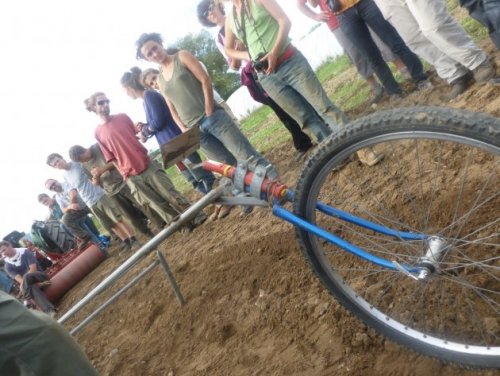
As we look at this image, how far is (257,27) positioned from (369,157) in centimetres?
143

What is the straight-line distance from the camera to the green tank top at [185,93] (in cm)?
388

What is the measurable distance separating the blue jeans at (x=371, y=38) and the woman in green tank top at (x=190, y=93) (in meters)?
1.55

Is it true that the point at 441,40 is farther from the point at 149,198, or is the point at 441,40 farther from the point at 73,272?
the point at 73,272

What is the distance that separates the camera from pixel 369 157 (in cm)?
328

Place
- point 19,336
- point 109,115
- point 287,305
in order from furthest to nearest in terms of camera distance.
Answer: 1. point 109,115
2. point 287,305
3. point 19,336

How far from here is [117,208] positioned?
6270 mm

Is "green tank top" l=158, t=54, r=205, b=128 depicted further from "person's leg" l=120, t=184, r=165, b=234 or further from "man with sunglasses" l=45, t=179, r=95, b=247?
"man with sunglasses" l=45, t=179, r=95, b=247

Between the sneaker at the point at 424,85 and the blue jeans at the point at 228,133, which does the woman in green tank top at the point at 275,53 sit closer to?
the blue jeans at the point at 228,133

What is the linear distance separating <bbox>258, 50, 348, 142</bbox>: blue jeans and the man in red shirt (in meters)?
2.03

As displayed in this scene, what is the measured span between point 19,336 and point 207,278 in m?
2.32

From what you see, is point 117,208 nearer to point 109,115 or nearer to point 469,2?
point 109,115

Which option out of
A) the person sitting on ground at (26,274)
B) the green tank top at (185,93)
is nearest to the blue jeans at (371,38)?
Result: the green tank top at (185,93)

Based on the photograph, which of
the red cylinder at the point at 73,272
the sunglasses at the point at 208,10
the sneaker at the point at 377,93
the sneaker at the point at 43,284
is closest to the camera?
Result: the sunglasses at the point at 208,10

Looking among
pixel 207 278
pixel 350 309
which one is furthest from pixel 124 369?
pixel 350 309
